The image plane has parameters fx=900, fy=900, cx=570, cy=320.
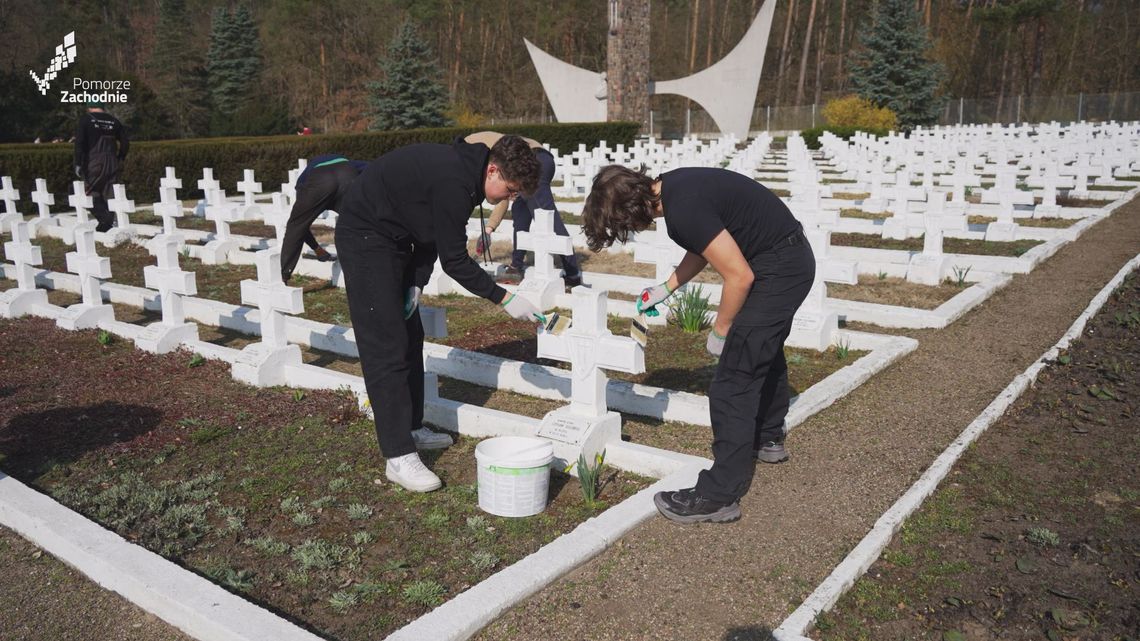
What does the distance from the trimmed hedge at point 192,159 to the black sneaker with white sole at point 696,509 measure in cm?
1468

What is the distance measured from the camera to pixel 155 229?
1258 centimetres

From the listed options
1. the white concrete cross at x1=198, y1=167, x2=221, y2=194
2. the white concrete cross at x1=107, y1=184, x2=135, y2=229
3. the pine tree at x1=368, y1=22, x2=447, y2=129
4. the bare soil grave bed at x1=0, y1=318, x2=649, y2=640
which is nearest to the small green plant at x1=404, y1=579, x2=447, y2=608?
the bare soil grave bed at x1=0, y1=318, x2=649, y2=640

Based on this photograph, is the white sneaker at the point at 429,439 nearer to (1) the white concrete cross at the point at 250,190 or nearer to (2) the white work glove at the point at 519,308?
(2) the white work glove at the point at 519,308

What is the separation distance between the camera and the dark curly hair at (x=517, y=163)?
3639 millimetres

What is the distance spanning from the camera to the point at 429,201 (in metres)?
3.73

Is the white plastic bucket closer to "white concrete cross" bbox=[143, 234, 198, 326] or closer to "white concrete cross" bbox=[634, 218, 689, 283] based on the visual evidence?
"white concrete cross" bbox=[143, 234, 198, 326]

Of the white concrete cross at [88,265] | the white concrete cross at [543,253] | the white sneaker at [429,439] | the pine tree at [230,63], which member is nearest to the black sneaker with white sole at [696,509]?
the white sneaker at [429,439]

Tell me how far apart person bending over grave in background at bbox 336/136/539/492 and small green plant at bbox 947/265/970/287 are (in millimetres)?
5911

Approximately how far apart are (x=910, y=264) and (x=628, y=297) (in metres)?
2.75

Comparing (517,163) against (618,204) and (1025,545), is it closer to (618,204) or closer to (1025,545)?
(618,204)

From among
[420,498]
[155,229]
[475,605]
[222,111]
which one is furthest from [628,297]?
[222,111]

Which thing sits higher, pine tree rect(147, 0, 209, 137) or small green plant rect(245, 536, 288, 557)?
pine tree rect(147, 0, 209, 137)

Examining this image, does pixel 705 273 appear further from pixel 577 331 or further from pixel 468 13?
pixel 468 13

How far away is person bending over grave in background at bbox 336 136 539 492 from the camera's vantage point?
12.1ft
